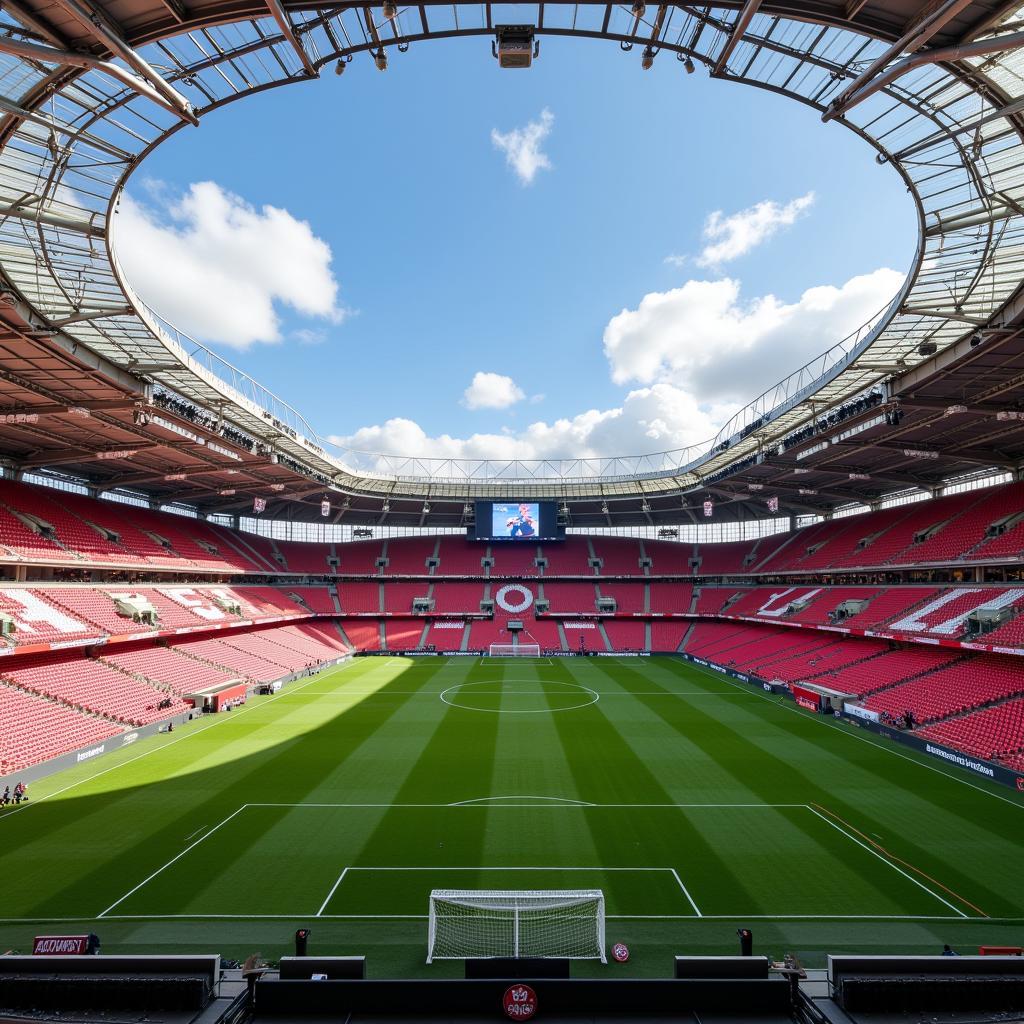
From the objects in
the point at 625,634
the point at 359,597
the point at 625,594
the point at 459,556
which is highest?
the point at 459,556

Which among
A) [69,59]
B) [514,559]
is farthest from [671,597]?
[69,59]

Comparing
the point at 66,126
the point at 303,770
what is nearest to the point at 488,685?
the point at 303,770

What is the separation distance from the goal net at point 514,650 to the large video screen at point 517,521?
10.9m

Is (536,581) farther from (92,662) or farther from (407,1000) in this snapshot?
(407,1000)

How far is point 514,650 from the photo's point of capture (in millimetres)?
55500

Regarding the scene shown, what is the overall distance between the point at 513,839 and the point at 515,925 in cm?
523

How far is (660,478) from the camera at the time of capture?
53594 millimetres

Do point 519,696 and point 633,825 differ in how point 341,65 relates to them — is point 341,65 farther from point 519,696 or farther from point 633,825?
Answer: point 519,696

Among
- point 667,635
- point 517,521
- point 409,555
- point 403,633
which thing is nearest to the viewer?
point 667,635

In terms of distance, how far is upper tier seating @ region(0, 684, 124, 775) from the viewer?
69.8 feet

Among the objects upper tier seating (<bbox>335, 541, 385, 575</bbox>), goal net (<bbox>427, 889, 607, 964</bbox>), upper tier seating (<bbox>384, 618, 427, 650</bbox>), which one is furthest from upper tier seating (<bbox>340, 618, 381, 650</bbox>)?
goal net (<bbox>427, 889, 607, 964</bbox>)

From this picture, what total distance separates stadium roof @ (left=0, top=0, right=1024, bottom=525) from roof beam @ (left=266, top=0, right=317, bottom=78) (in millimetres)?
43

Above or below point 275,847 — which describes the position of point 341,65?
above

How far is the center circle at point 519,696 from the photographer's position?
33.7 meters
